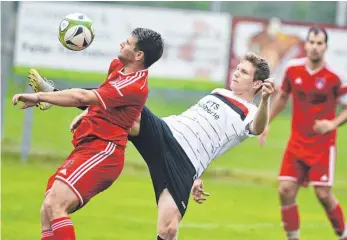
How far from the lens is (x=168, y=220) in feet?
24.0

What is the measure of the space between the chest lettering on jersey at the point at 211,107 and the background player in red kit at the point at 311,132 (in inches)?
79.8

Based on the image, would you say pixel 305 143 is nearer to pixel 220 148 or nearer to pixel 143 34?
pixel 220 148

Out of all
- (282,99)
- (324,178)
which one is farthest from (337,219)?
(282,99)

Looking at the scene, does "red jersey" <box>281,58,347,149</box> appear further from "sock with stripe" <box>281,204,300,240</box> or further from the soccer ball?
the soccer ball

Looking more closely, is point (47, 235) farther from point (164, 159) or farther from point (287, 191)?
point (287, 191)

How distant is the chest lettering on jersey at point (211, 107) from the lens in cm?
759

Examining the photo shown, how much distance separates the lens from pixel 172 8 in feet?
54.7

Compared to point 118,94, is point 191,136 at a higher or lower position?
lower

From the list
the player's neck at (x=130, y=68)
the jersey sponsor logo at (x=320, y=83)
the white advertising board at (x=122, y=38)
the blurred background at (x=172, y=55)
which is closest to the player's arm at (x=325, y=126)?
the jersey sponsor logo at (x=320, y=83)

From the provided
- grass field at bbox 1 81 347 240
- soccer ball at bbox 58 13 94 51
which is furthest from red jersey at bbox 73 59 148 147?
grass field at bbox 1 81 347 240

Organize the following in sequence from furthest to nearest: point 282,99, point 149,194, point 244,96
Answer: point 149,194 → point 282,99 → point 244,96

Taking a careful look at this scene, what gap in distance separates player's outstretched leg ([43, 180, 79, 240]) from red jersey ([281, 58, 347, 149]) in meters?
3.78

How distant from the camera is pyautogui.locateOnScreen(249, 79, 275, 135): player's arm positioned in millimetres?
6914

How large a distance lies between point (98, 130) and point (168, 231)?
1034mm
